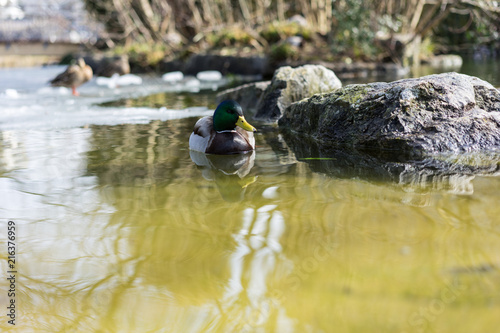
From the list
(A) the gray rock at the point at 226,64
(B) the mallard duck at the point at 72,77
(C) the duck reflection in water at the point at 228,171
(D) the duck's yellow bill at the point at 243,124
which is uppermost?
(D) the duck's yellow bill at the point at 243,124

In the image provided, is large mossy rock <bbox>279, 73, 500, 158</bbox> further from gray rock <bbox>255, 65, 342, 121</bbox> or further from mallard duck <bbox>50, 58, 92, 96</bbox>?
mallard duck <bbox>50, 58, 92, 96</bbox>

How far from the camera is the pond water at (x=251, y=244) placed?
1972mm

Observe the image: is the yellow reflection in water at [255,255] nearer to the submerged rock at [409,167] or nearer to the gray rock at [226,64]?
the submerged rock at [409,167]

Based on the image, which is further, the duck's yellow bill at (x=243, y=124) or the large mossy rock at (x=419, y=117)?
the duck's yellow bill at (x=243, y=124)

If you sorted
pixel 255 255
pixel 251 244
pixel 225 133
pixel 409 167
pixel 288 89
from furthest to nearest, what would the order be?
pixel 288 89 < pixel 225 133 < pixel 409 167 < pixel 251 244 < pixel 255 255

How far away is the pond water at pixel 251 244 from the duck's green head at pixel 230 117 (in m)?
0.37

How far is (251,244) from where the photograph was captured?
2.60 meters

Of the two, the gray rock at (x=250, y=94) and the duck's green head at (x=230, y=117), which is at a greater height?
the duck's green head at (x=230, y=117)

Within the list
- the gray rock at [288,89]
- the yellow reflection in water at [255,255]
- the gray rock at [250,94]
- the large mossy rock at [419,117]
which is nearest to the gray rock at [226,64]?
the gray rock at [250,94]

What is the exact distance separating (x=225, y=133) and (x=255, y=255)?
8.88 feet

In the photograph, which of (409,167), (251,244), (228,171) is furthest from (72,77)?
(251,244)

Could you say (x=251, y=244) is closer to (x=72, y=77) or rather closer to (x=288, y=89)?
(x=288, y=89)

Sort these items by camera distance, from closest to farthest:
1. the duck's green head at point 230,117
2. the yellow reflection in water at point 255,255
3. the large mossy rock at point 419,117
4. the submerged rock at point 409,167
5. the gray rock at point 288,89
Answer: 1. the yellow reflection in water at point 255,255
2. the submerged rock at point 409,167
3. the large mossy rock at point 419,117
4. the duck's green head at point 230,117
5. the gray rock at point 288,89

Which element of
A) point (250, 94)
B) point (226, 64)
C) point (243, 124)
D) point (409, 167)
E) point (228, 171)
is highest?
point (243, 124)
